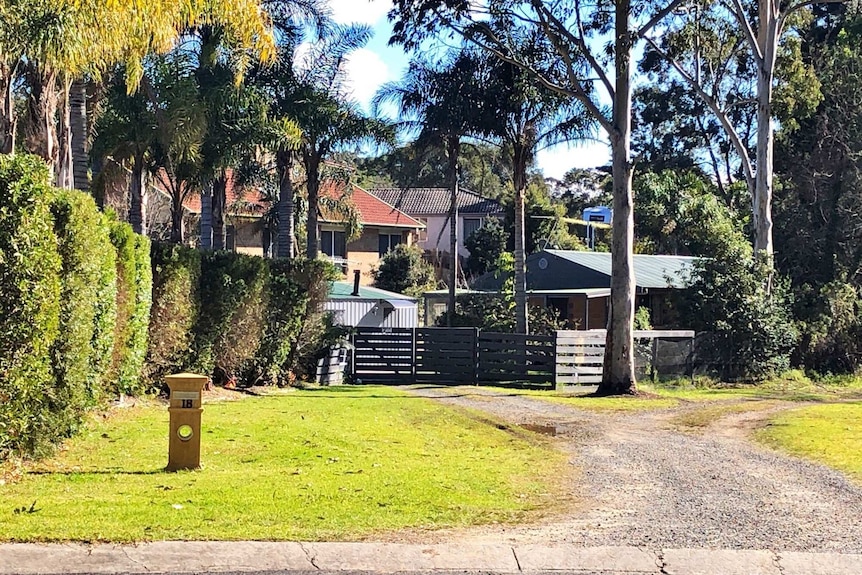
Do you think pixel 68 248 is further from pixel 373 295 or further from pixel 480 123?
pixel 373 295

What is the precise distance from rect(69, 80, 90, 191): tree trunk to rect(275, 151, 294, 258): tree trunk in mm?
8788

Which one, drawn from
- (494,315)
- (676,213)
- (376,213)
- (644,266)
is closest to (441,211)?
(376,213)

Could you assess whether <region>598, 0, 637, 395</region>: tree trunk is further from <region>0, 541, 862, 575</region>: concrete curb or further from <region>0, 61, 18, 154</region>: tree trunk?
<region>0, 541, 862, 575</region>: concrete curb

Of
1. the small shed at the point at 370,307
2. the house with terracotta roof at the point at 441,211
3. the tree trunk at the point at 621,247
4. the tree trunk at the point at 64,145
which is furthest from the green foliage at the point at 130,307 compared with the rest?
the house with terracotta roof at the point at 441,211

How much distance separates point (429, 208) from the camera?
6581cm

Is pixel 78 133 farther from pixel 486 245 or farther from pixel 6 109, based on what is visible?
pixel 486 245

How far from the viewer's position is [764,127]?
31.5 m

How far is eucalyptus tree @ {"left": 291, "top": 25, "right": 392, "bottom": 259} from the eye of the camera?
27.3 meters

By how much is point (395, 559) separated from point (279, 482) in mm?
2659

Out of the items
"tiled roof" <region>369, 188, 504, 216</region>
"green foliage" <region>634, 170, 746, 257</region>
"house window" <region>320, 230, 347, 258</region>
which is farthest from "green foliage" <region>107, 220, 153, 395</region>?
"tiled roof" <region>369, 188, 504, 216</region>

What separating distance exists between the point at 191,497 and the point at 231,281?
11915 millimetres

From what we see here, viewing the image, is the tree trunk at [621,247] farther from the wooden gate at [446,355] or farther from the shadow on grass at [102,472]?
the shadow on grass at [102,472]

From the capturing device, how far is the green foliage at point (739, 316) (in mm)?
28797

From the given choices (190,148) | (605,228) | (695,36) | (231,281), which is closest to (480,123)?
(695,36)
